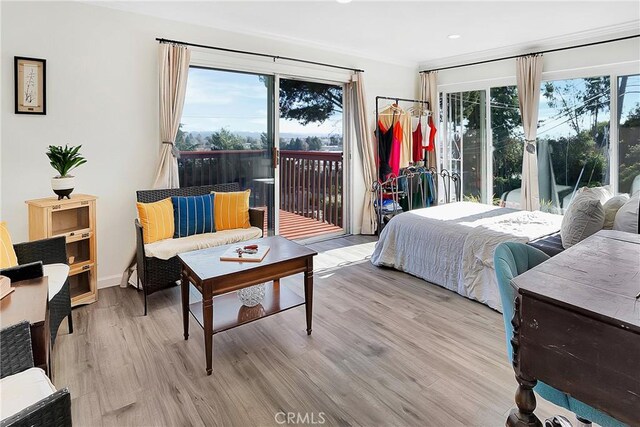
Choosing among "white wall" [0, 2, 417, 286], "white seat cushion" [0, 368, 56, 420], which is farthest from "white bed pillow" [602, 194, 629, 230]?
"white wall" [0, 2, 417, 286]

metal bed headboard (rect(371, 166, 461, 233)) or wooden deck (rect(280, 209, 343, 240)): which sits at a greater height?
metal bed headboard (rect(371, 166, 461, 233))

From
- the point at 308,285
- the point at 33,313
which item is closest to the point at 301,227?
the point at 308,285

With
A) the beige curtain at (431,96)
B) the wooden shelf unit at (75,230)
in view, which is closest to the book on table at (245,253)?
the wooden shelf unit at (75,230)

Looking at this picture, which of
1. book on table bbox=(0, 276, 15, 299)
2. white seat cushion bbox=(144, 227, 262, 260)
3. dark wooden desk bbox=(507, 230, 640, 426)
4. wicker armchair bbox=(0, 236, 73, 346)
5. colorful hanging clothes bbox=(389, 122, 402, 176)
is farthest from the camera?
colorful hanging clothes bbox=(389, 122, 402, 176)

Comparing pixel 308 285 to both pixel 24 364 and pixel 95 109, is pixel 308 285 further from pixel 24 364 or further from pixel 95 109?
pixel 95 109

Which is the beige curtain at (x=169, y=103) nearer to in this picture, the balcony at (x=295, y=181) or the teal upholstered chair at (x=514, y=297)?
the balcony at (x=295, y=181)

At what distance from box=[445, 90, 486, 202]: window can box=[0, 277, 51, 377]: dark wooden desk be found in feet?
18.0

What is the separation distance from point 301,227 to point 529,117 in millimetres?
3317

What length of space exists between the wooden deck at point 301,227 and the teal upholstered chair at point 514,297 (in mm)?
3537

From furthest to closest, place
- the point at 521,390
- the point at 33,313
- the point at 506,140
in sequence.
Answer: the point at 506,140
the point at 33,313
the point at 521,390

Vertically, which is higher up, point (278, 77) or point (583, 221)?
point (278, 77)

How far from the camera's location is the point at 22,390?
4.01 feet

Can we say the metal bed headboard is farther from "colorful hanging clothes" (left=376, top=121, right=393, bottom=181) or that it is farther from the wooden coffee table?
the wooden coffee table
